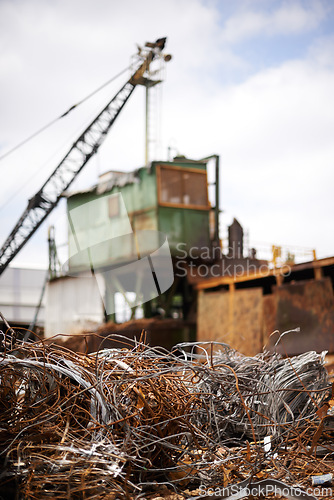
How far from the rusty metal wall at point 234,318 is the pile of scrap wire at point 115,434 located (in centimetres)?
766

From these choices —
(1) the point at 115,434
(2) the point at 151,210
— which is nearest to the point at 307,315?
(2) the point at 151,210

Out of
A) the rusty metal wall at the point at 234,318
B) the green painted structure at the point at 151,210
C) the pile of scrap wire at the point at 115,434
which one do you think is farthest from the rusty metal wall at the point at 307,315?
the pile of scrap wire at the point at 115,434

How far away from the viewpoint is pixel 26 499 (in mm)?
1988

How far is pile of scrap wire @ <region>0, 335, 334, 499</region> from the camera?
2.04 m

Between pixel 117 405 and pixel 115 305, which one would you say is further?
pixel 115 305

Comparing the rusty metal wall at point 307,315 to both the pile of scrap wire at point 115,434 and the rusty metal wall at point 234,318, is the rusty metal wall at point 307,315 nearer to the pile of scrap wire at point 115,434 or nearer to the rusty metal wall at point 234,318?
the rusty metal wall at point 234,318

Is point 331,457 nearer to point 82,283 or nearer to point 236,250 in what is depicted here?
point 236,250

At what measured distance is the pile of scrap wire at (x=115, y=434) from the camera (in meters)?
2.04

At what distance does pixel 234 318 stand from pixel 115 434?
31.0 feet

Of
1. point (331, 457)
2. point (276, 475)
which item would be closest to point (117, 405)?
point (276, 475)

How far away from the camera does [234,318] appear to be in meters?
11.5

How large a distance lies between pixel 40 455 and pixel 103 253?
45.6 ft

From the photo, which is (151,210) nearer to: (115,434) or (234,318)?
(234,318)

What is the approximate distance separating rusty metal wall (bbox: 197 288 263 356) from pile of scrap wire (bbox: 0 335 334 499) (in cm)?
766
